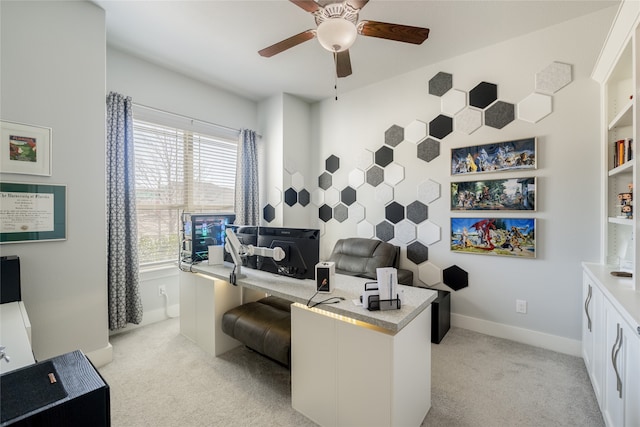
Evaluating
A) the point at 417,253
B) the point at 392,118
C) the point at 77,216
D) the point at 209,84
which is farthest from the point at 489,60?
the point at 77,216

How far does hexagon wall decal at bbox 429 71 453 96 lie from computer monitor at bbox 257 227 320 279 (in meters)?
2.25

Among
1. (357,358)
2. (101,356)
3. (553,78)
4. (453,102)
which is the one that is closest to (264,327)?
(357,358)

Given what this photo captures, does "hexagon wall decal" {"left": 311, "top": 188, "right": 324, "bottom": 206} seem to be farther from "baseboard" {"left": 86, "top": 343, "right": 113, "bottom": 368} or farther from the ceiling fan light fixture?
"baseboard" {"left": 86, "top": 343, "right": 113, "bottom": 368}

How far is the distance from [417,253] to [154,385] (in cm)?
268

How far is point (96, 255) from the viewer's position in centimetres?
221

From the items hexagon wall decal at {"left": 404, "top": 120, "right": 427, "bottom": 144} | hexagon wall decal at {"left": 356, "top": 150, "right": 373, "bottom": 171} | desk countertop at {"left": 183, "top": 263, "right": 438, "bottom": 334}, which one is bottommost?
desk countertop at {"left": 183, "top": 263, "right": 438, "bottom": 334}

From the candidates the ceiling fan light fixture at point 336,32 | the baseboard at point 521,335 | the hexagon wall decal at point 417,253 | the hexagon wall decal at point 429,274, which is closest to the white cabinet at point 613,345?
the baseboard at point 521,335

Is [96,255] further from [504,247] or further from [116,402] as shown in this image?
[504,247]

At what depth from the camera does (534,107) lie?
96.8 inches

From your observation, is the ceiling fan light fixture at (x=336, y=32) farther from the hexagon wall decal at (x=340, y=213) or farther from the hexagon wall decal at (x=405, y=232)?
the hexagon wall decal at (x=340, y=213)

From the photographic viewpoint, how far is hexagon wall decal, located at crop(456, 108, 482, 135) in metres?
2.74

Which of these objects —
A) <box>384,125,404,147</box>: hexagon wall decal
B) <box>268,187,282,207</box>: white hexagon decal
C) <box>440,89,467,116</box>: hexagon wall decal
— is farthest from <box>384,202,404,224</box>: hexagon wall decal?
<box>268,187,282,207</box>: white hexagon decal

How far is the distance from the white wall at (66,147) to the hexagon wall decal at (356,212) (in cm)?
262

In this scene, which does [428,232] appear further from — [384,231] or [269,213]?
[269,213]
